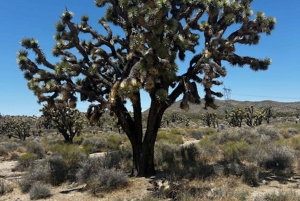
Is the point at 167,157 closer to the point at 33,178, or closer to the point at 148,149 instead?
the point at 148,149

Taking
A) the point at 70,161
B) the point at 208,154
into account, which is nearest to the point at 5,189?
the point at 70,161

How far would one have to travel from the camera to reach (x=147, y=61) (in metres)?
8.94

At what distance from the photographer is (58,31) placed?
1131 centimetres

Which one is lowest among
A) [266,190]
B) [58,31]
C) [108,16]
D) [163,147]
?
[266,190]

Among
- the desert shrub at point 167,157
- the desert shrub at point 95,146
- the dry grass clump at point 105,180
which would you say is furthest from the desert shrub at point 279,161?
the desert shrub at point 95,146

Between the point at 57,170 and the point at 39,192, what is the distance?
88.3 inches

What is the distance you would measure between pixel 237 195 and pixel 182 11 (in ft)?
22.1

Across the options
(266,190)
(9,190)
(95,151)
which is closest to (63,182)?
(9,190)

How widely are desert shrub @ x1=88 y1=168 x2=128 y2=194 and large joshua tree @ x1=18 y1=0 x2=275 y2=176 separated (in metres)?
1.45

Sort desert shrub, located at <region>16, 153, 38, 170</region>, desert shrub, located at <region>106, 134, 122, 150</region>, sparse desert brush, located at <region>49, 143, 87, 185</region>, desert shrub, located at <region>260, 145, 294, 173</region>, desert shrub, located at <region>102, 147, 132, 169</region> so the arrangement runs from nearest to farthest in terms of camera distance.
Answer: sparse desert brush, located at <region>49, 143, 87, 185</region>
desert shrub, located at <region>260, 145, 294, 173</region>
desert shrub, located at <region>102, 147, 132, 169</region>
desert shrub, located at <region>16, 153, 38, 170</region>
desert shrub, located at <region>106, 134, 122, 150</region>

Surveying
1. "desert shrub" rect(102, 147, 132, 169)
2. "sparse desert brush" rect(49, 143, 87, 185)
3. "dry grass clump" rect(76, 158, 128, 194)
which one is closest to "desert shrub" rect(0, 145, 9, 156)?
"sparse desert brush" rect(49, 143, 87, 185)

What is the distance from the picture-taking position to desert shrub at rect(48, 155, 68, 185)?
36.3ft

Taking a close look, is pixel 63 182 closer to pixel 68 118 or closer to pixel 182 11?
pixel 182 11

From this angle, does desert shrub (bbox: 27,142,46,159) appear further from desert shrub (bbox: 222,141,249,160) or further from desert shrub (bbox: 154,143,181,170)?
desert shrub (bbox: 222,141,249,160)
